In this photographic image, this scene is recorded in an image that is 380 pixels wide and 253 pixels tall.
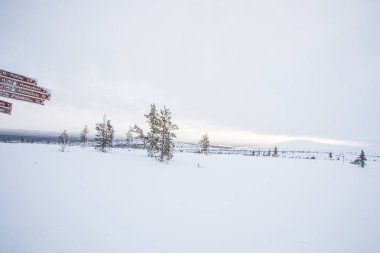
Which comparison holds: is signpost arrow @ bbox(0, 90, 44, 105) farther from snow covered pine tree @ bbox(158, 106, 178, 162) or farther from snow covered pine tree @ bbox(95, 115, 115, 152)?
snow covered pine tree @ bbox(95, 115, 115, 152)

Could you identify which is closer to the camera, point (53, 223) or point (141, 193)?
point (53, 223)

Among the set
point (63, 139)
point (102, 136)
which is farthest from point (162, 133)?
point (63, 139)

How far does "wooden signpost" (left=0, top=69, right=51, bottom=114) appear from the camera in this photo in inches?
281

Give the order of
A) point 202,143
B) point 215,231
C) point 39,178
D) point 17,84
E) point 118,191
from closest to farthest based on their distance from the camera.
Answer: point 17,84
point 215,231
point 118,191
point 39,178
point 202,143

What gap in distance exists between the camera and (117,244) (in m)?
7.80

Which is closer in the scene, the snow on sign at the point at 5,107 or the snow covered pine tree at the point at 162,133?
the snow on sign at the point at 5,107

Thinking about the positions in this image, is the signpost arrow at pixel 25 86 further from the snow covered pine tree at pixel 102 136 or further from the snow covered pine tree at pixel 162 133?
the snow covered pine tree at pixel 102 136

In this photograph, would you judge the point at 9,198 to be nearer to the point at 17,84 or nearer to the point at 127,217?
the point at 127,217

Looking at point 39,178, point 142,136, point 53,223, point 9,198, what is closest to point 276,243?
point 53,223

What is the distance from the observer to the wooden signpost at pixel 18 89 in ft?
23.5

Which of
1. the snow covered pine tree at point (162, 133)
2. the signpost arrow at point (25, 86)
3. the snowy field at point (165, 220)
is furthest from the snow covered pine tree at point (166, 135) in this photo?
the signpost arrow at point (25, 86)

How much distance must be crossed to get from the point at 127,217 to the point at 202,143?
7420 cm

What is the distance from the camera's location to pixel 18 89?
737 centimetres

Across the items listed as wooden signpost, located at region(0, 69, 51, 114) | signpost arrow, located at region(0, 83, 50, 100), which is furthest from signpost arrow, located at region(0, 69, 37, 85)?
signpost arrow, located at region(0, 83, 50, 100)
